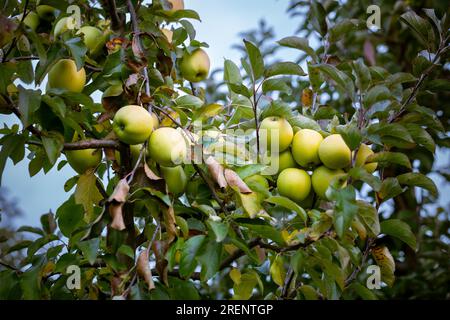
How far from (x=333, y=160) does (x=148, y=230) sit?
41 cm

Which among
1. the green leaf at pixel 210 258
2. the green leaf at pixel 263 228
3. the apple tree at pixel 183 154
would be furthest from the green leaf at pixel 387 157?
the green leaf at pixel 210 258

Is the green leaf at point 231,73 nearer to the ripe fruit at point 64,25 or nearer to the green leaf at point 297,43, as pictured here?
the green leaf at point 297,43

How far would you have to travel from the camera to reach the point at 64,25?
1.17 metres

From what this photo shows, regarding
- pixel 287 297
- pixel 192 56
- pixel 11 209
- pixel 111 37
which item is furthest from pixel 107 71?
pixel 11 209

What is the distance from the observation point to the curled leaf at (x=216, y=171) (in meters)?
0.97

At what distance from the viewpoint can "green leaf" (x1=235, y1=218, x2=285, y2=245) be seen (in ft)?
3.23

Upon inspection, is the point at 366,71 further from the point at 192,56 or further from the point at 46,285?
the point at 46,285

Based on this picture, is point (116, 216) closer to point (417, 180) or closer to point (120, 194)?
point (120, 194)

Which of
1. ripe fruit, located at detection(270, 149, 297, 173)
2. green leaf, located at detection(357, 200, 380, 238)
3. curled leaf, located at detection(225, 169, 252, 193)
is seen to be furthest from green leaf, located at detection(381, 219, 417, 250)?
curled leaf, located at detection(225, 169, 252, 193)

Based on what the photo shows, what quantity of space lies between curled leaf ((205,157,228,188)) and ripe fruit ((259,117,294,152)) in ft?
0.54

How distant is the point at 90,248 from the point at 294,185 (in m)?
0.41

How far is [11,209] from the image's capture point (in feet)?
9.63

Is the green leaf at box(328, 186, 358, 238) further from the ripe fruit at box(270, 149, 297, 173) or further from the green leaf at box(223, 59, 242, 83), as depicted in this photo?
the green leaf at box(223, 59, 242, 83)
